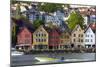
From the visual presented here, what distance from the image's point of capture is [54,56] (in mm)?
2309

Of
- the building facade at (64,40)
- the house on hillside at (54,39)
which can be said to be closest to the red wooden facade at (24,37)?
Result: the house on hillside at (54,39)

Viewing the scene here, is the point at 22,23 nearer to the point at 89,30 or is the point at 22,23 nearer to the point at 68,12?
the point at 68,12

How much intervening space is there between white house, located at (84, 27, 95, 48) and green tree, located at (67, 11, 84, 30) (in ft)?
0.37

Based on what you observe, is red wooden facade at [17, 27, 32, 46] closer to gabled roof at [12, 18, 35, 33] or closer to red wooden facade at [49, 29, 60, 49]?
gabled roof at [12, 18, 35, 33]

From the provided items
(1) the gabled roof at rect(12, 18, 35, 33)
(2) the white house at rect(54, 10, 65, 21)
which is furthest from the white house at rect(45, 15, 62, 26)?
(1) the gabled roof at rect(12, 18, 35, 33)

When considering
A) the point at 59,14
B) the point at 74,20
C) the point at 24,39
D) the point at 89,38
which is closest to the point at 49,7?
the point at 59,14

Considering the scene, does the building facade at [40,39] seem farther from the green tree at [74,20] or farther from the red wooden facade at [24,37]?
the green tree at [74,20]

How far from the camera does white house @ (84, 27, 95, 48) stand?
95.9 inches

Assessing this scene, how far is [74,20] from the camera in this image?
7.82ft

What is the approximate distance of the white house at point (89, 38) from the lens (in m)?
2.44

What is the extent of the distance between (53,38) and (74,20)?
325 millimetres

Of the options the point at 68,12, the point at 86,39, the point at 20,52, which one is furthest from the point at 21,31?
the point at 86,39

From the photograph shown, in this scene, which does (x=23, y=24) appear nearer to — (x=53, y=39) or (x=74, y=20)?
(x=53, y=39)
